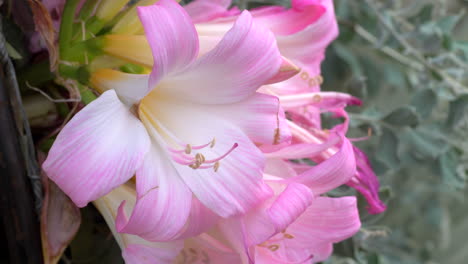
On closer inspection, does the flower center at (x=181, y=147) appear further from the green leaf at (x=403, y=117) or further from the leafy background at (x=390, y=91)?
the green leaf at (x=403, y=117)

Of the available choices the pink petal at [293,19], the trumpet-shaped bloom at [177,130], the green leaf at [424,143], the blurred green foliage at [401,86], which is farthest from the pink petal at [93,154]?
the green leaf at [424,143]

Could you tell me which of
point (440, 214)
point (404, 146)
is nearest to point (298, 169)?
point (404, 146)

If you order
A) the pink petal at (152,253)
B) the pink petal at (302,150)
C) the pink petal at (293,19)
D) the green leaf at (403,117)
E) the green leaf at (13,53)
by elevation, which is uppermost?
the green leaf at (13,53)

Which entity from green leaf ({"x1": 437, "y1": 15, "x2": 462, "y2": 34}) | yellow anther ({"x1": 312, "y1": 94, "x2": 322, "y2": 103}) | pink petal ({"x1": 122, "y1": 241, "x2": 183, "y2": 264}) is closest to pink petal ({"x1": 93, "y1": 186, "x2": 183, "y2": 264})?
pink petal ({"x1": 122, "y1": 241, "x2": 183, "y2": 264})

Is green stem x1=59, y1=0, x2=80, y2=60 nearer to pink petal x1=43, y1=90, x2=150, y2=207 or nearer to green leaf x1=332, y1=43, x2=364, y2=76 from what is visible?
pink petal x1=43, y1=90, x2=150, y2=207

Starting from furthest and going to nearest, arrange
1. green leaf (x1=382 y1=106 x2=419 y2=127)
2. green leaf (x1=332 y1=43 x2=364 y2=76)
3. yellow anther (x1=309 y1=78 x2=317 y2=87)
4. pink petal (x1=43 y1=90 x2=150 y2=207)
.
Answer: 1. green leaf (x1=332 y1=43 x2=364 y2=76)
2. green leaf (x1=382 y1=106 x2=419 y2=127)
3. yellow anther (x1=309 y1=78 x2=317 y2=87)
4. pink petal (x1=43 y1=90 x2=150 y2=207)

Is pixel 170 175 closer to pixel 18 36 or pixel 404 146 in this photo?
pixel 18 36

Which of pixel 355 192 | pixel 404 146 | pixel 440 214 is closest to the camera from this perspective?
pixel 355 192
